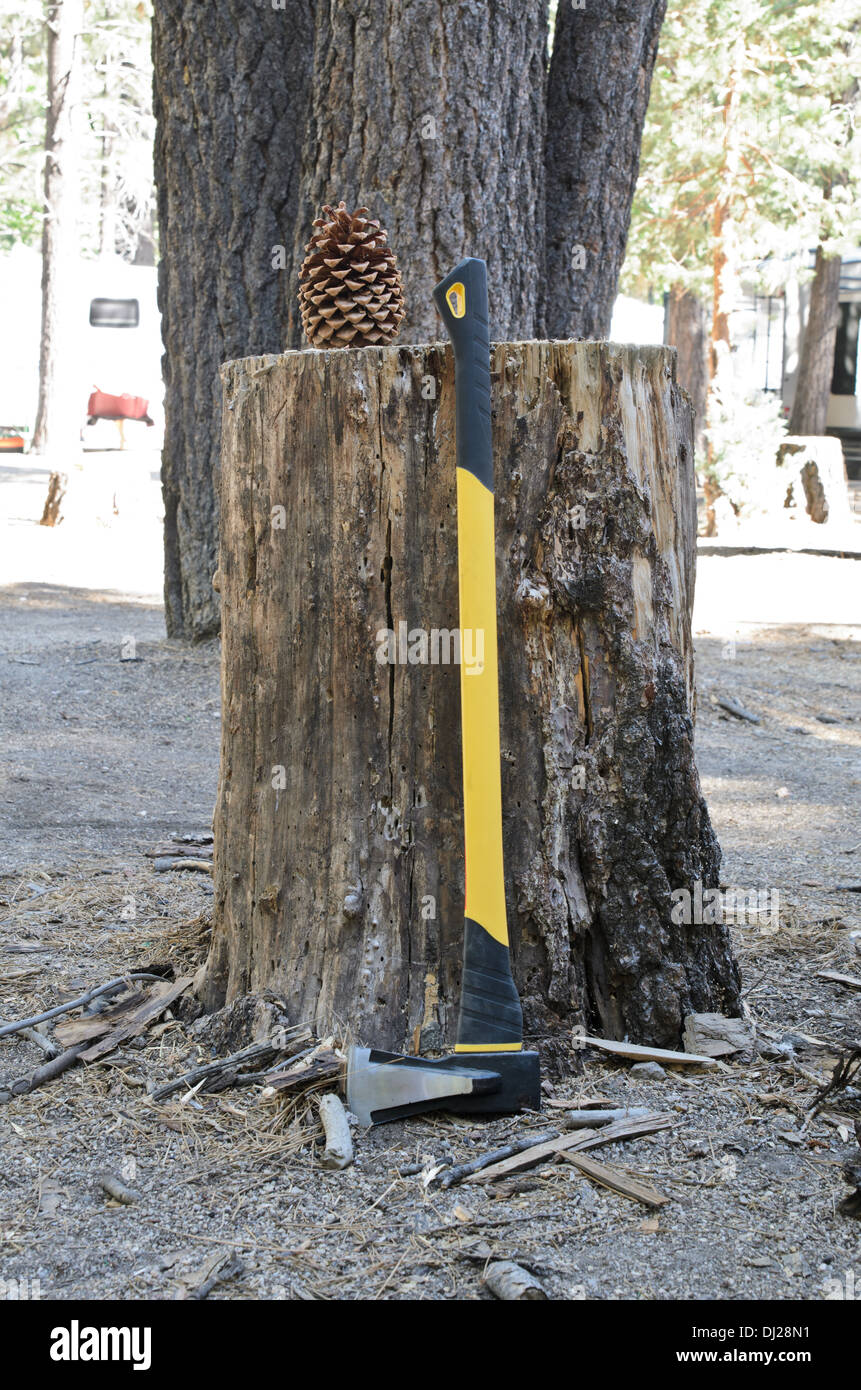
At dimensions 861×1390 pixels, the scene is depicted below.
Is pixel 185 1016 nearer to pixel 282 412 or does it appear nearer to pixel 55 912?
pixel 55 912

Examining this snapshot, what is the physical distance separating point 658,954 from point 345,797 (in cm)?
74

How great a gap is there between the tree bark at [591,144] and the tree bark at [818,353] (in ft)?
44.7

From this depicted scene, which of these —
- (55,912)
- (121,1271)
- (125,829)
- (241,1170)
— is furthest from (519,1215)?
(125,829)

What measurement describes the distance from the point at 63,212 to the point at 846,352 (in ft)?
43.4

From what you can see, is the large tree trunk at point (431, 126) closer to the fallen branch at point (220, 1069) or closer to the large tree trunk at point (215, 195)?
the large tree trunk at point (215, 195)

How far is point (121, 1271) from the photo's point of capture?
1.96 m

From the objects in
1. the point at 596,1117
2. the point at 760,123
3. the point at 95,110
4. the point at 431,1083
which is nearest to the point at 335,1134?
the point at 431,1083

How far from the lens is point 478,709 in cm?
240

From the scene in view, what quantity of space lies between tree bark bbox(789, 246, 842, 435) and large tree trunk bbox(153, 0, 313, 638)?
45.5ft

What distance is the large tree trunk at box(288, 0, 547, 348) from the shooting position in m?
4.84

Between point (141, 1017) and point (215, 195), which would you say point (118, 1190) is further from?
point (215, 195)

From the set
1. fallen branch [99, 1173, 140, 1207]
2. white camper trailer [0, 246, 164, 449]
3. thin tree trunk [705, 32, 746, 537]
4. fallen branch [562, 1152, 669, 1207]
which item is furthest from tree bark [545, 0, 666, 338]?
white camper trailer [0, 246, 164, 449]

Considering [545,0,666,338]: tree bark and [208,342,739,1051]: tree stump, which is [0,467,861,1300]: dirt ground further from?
[545,0,666,338]: tree bark

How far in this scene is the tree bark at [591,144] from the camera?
572cm
